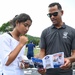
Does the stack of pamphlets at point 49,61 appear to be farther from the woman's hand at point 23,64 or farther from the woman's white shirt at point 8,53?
the woman's white shirt at point 8,53

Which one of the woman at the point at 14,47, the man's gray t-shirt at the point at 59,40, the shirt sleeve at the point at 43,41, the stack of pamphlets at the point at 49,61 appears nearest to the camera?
the woman at the point at 14,47

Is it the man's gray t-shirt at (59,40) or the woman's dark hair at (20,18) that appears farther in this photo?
the man's gray t-shirt at (59,40)

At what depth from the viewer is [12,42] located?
4.45 metres

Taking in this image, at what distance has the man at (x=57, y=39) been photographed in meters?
5.21

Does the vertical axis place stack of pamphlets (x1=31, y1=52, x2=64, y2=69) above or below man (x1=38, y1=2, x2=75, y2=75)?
below

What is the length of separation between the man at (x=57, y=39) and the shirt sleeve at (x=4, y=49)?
104 centimetres

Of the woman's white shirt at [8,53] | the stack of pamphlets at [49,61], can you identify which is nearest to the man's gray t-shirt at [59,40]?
the stack of pamphlets at [49,61]

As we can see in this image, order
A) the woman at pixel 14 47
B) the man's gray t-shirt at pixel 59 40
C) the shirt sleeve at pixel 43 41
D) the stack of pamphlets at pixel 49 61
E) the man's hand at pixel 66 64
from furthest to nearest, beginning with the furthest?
the shirt sleeve at pixel 43 41 < the man's gray t-shirt at pixel 59 40 < the man's hand at pixel 66 64 < the stack of pamphlets at pixel 49 61 < the woman at pixel 14 47

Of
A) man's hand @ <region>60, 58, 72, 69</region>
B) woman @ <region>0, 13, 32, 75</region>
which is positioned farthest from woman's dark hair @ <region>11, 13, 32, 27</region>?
man's hand @ <region>60, 58, 72, 69</region>

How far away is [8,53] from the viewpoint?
4375 millimetres

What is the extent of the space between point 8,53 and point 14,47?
129 mm

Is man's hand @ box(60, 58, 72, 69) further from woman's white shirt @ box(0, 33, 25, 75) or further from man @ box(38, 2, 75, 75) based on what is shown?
woman's white shirt @ box(0, 33, 25, 75)

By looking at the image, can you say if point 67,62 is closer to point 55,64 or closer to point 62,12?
point 55,64

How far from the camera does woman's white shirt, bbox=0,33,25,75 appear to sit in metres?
4.38
